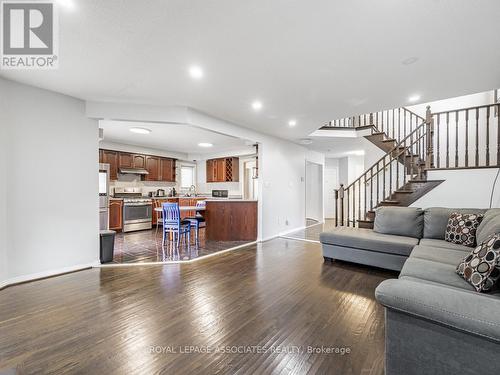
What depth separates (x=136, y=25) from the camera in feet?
6.08

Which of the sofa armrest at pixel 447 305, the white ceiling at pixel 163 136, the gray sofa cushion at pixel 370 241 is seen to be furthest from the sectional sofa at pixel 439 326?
the white ceiling at pixel 163 136

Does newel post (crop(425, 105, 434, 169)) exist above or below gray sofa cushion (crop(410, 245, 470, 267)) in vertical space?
above

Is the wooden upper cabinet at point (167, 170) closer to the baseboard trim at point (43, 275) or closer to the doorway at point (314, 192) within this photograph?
the baseboard trim at point (43, 275)

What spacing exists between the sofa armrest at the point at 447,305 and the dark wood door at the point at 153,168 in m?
7.04

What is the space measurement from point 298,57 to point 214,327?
266cm

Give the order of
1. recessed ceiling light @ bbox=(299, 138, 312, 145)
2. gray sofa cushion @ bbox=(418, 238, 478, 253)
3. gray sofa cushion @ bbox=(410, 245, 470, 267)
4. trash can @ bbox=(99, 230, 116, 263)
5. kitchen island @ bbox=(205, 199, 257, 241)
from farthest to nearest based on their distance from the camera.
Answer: recessed ceiling light @ bbox=(299, 138, 312, 145) < kitchen island @ bbox=(205, 199, 257, 241) < trash can @ bbox=(99, 230, 116, 263) < gray sofa cushion @ bbox=(418, 238, 478, 253) < gray sofa cushion @ bbox=(410, 245, 470, 267)

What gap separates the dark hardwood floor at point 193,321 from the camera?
157 cm

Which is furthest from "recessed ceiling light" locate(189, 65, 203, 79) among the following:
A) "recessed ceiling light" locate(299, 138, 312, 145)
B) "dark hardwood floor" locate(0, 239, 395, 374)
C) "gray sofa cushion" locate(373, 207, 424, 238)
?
"recessed ceiling light" locate(299, 138, 312, 145)

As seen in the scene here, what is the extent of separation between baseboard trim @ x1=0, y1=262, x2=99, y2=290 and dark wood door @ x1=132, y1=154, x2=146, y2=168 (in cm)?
385

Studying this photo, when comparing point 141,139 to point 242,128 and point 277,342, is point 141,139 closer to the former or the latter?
point 242,128

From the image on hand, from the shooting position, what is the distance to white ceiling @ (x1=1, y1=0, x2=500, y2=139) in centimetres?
171

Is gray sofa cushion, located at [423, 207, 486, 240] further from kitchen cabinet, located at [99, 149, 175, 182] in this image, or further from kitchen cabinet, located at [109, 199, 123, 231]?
kitchen cabinet, located at [99, 149, 175, 182]

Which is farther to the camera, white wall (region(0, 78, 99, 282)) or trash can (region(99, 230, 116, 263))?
trash can (region(99, 230, 116, 263))

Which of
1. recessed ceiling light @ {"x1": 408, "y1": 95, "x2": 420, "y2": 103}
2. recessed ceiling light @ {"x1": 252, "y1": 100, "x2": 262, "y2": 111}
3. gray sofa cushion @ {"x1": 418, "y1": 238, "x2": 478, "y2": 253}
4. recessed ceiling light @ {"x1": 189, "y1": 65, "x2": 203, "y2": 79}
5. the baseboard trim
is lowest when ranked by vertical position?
the baseboard trim
